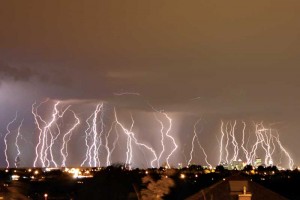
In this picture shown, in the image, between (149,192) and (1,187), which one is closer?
(1,187)

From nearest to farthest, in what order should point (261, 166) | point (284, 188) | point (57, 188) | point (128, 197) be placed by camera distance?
1. point (128, 197)
2. point (284, 188)
3. point (57, 188)
4. point (261, 166)

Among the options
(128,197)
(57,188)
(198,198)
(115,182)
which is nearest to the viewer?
(198,198)

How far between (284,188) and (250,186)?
110 feet

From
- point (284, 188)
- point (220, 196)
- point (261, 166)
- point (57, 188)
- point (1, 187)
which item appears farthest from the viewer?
point (261, 166)

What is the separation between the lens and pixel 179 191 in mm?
48031

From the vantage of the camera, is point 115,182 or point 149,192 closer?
point 149,192

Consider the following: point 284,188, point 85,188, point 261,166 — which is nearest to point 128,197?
point 85,188

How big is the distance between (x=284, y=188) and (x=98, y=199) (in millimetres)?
18469

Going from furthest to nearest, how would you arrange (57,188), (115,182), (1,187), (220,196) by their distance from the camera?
(57,188)
(115,182)
(220,196)
(1,187)

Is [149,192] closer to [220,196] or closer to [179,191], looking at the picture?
[220,196]

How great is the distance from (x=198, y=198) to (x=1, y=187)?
12925mm

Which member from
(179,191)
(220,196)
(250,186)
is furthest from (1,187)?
(179,191)

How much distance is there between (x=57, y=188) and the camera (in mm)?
66750

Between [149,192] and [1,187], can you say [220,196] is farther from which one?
[1,187]
